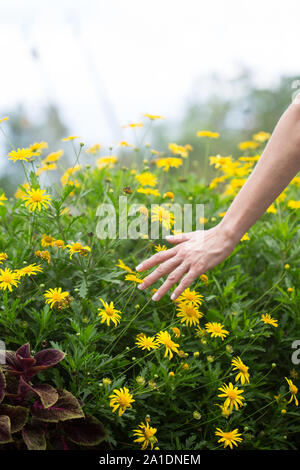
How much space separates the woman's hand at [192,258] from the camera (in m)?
1.27

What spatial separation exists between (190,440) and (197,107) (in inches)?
449

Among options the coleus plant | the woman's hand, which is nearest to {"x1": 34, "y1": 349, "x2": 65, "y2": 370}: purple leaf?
the coleus plant

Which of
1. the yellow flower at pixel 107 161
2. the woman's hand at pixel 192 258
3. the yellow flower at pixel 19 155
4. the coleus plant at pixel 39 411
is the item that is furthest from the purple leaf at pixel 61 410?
the yellow flower at pixel 107 161

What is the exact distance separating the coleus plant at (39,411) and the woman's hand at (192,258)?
0.39 metres

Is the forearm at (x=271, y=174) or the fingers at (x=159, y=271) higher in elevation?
the forearm at (x=271, y=174)

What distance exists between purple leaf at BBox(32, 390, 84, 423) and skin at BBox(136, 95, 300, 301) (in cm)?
39

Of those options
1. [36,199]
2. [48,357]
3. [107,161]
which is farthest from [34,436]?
[107,161]

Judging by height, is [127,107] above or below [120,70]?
below

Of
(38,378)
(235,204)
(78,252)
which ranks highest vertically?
(235,204)

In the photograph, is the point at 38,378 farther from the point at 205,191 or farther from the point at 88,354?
the point at 205,191

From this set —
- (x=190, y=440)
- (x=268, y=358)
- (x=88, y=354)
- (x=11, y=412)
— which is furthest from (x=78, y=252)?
(x=268, y=358)

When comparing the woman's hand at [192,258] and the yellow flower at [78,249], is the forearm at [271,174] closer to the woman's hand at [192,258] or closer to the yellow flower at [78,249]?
the woman's hand at [192,258]

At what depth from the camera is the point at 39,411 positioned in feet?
3.82

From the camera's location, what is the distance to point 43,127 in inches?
408
